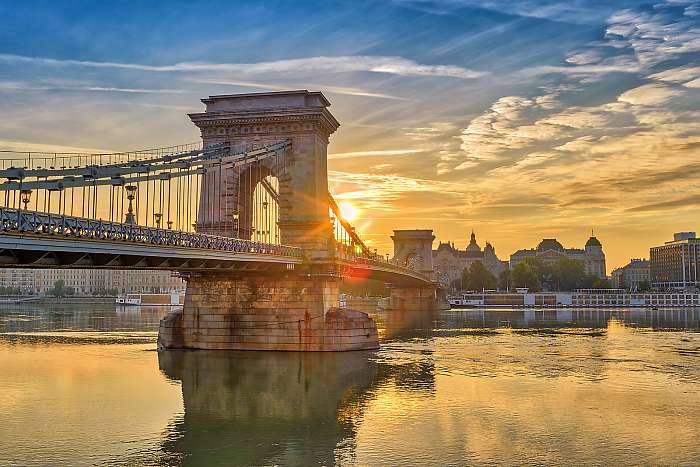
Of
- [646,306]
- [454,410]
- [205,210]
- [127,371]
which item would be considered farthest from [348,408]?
[646,306]

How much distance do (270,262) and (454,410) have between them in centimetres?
1528

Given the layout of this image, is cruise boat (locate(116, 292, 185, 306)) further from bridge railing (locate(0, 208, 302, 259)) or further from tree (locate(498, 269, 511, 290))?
bridge railing (locate(0, 208, 302, 259))

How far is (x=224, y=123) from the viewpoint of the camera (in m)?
49.1

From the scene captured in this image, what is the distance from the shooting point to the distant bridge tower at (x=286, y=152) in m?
48.4

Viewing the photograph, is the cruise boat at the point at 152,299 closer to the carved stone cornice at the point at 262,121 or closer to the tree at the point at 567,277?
the tree at the point at 567,277

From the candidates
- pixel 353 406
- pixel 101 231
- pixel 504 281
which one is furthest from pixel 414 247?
pixel 101 231

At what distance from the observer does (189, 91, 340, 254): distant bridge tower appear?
4841cm

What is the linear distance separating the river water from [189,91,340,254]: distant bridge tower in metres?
8.99

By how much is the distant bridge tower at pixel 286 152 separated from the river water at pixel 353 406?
8.99 meters

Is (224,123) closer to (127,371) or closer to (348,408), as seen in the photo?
(127,371)

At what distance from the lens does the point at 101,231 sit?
2552cm

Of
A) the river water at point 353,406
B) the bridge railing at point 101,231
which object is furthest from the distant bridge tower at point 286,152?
the bridge railing at point 101,231

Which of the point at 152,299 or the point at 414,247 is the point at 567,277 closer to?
the point at 414,247

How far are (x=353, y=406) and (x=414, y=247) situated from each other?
11885 centimetres
